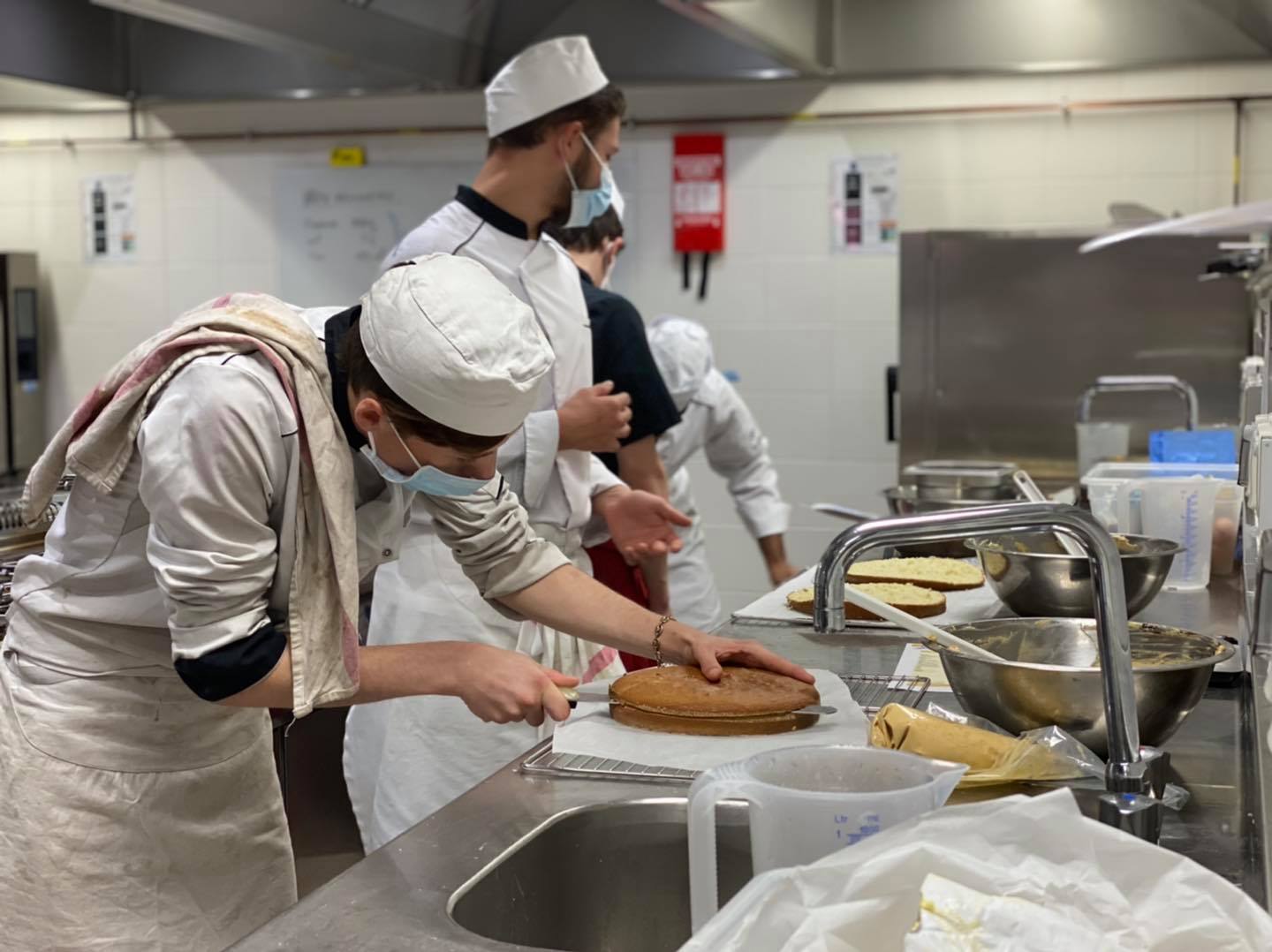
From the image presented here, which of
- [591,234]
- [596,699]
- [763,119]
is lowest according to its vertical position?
[596,699]

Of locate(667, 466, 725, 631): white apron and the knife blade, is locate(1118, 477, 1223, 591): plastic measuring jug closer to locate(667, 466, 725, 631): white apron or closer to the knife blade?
the knife blade

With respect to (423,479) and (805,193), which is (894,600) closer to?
(423,479)

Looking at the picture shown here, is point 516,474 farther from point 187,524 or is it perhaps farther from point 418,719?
point 187,524

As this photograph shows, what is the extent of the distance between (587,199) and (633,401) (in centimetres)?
43

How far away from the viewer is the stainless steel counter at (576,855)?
1178mm

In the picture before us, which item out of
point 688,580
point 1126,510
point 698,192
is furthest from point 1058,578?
point 698,192

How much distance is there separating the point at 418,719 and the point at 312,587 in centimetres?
98

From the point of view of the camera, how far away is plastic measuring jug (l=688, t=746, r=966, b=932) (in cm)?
103

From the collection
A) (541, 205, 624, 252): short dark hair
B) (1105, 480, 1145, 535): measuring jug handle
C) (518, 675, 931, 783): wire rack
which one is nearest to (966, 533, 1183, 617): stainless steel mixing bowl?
(1105, 480, 1145, 535): measuring jug handle

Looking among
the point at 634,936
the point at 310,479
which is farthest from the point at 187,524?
the point at 634,936

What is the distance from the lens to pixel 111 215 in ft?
19.4

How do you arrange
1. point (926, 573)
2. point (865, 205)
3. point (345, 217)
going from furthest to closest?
point (345, 217), point (865, 205), point (926, 573)

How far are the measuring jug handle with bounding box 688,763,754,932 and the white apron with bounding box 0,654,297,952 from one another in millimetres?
908

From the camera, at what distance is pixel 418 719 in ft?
8.22
